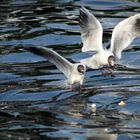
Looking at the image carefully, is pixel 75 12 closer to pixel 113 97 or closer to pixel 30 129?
pixel 113 97

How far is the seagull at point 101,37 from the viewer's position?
17812mm

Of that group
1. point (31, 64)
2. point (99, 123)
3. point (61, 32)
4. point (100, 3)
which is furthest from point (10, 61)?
point (100, 3)

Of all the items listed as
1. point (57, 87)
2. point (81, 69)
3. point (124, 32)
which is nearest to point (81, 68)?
point (81, 69)

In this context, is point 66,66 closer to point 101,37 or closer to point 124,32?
point 101,37

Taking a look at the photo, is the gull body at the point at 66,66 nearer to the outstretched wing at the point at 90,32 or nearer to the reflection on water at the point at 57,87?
the reflection on water at the point at 57,87

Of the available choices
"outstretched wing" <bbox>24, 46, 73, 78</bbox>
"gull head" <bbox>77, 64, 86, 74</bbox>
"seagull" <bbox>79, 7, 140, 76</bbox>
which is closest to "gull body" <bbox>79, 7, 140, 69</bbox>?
"seagull" <bbox>79, 7, 140, 76</bbox>

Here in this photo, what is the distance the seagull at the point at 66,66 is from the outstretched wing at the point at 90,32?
1.03 meters

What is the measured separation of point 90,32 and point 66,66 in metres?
1.13

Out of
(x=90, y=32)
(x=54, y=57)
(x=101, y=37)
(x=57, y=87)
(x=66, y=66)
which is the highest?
(x=90, y=32)

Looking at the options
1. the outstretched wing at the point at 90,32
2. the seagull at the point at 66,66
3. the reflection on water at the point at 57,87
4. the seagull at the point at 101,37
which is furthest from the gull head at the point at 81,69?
the outstretched wing at the point at 90,32

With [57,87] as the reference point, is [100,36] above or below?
above

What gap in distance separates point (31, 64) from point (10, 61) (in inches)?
23.1

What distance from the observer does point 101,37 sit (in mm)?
18234

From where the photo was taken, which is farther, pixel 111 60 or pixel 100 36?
pixel 100 36
